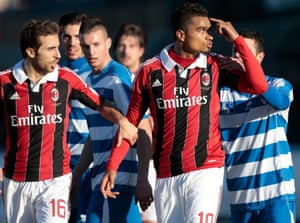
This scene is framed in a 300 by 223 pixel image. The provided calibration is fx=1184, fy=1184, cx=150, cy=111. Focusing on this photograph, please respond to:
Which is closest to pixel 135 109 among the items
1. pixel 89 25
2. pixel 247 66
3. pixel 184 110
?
pixel 184 110

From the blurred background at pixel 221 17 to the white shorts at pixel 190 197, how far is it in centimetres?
Result: 563

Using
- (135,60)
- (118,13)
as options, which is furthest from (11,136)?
(118,13)

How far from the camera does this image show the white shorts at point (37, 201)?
8750 mm

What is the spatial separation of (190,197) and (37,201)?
3.74 feet

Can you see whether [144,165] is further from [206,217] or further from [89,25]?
[89,25]

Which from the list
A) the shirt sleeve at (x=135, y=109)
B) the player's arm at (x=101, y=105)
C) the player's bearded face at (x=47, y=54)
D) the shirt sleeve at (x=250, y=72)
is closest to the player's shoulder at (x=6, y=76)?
the player's bearded face at (x=47, y=54)

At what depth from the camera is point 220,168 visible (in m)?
8.85

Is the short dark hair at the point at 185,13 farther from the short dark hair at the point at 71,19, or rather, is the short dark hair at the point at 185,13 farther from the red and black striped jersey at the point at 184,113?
the short dark hair at the point at 71,19

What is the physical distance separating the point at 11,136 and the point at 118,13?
30.8 meters

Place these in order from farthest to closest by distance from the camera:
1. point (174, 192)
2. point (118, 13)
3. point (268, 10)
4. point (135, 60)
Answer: point (118, 13) < point (268, 10) < point (135, 60) < point (174, 192)

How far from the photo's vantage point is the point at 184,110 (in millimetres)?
8797

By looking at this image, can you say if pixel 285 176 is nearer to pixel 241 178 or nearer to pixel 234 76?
pixel 241 178

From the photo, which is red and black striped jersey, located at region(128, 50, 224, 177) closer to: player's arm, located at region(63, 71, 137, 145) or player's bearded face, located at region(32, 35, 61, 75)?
player's arm, located at region(63, 71, 137, 145)

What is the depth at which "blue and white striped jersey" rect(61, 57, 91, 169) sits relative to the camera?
10.9 metres
